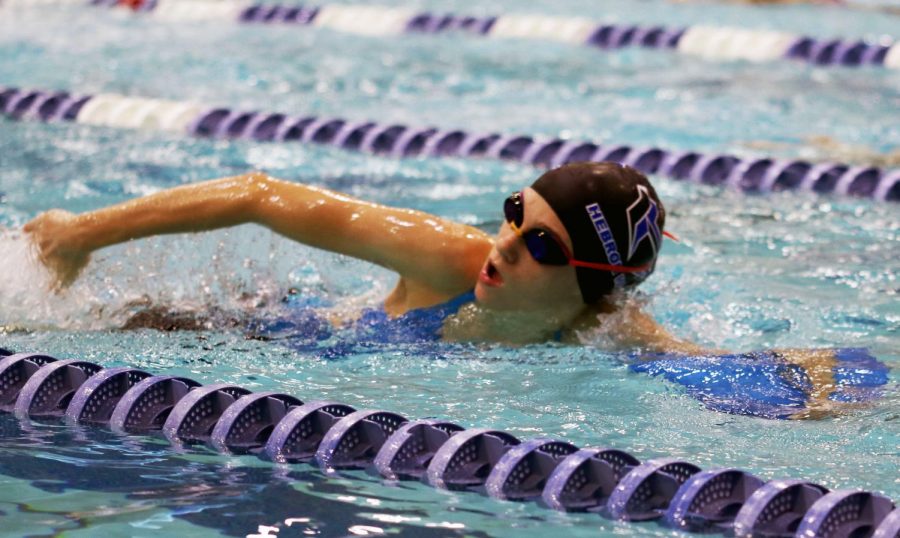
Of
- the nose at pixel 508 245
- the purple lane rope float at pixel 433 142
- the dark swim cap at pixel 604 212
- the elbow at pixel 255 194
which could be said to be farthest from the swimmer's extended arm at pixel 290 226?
the purple lane rope float at pixel 433 142

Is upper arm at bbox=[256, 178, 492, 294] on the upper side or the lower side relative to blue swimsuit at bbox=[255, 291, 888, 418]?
upper

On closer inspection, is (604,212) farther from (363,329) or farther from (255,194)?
(255,194)

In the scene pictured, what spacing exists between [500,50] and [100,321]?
5.95m

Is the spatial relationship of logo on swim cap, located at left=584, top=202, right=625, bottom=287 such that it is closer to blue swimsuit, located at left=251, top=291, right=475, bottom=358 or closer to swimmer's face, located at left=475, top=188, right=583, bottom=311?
swimmer's face, located at left=475, top=188, right=583, bottom=311

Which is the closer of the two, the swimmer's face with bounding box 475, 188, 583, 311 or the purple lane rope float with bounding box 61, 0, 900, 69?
the swimmer's face with bounding box 475, 188, 583, 311

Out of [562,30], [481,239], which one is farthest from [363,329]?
[562,30]

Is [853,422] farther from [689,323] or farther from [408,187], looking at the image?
[408,187]

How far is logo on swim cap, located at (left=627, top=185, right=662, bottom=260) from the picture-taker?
3.39 m

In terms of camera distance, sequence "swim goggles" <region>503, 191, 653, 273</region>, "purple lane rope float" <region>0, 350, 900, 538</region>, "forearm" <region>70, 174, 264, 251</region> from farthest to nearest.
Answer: "forearm" <region>70, 174, 264, 251</region> < "swim goggles" <region>503, 191, 653, 273</region> < "purple lane rope float" <region>0, 350, 900, 538</region>

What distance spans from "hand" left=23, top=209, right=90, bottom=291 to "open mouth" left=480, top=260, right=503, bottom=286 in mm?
1044

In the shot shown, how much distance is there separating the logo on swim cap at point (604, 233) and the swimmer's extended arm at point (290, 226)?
0.36 metres

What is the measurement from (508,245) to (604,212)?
25 cm

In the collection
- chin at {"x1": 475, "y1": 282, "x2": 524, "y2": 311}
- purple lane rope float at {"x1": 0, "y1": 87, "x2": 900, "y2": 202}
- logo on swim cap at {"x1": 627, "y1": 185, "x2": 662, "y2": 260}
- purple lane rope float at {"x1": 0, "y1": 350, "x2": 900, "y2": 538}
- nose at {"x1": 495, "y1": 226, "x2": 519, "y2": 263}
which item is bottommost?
purple lane rope float at {"x1": 0, "y1": 350, "x2": 900, "y2": 538}

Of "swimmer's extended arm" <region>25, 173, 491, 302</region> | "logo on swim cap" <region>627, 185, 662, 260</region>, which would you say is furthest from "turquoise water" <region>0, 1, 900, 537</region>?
"logo on swim cap" <region>627, 185, 662, 260</region>
